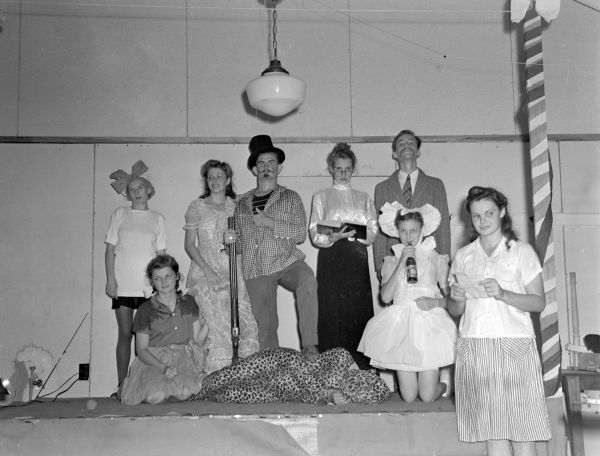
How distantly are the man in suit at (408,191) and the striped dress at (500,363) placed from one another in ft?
5.37

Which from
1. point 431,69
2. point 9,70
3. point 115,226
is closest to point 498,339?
point 115,226

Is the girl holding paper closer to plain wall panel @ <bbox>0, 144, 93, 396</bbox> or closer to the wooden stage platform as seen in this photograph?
the wooden stage platform

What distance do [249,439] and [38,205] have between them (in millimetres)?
3399

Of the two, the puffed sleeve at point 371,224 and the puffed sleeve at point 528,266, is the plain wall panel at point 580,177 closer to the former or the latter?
the puffed sleeve at point 371,224

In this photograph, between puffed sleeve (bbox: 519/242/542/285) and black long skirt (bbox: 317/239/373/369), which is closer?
puffed sleeve (bbox: 519/242/542/285)

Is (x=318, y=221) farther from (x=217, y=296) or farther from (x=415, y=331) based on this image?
(x=415, y=331)

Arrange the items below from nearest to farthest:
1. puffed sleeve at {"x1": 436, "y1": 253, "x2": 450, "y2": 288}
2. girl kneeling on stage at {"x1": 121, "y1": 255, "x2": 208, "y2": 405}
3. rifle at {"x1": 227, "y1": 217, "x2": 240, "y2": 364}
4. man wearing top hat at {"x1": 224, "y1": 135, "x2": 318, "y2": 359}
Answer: girl kneeling on stage at {"x1": 121, "y1": 255, "x2": 208, "y2": 405}
puffed sleeve at {"x1": 436, "y1": 253, "x2": 450, "y2": 288}
rifle at {"x1": 227, "y1": 217, "x2": 240, "y2": 364}
man wearing top hat at {"x1": 224, "y1": 135, "x2": 318, "y2": 359}

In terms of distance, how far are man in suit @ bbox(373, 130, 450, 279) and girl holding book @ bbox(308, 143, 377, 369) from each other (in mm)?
98

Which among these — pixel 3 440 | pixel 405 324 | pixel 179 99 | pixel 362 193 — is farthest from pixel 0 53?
pixel 405 324

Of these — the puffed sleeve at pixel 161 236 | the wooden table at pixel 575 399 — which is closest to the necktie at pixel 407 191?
the wooden table at pixel 575 399

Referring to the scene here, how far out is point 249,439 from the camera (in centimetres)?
355

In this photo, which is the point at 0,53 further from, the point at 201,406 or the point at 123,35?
the point at 201,406

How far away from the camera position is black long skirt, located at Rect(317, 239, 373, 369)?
486 centimetres

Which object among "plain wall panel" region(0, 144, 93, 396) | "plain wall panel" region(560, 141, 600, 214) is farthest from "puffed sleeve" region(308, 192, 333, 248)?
"plain wall panel" region(560, 141, 600, 214)
